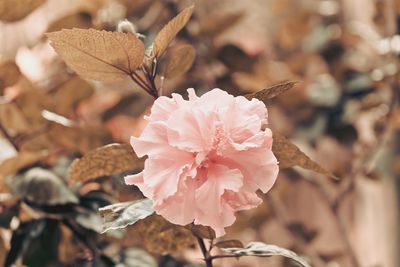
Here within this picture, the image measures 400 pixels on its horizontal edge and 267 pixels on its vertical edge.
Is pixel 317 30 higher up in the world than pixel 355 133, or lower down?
higher up

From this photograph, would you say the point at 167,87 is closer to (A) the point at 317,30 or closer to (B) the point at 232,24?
(B) the point at 232,24

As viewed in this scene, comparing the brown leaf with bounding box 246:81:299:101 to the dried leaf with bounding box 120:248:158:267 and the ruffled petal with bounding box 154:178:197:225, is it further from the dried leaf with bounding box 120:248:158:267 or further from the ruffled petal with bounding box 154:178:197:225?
the dried leaf with bounding box 120:248:158:267

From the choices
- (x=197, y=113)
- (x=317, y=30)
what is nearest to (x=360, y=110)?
(x=317, y=30)

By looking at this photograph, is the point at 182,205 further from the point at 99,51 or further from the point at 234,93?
the point at 234,93

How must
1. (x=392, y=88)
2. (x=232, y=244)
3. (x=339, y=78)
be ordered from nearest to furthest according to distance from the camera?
(x=232, y=244)
(x=392, y=88)
(x=339, y=78)

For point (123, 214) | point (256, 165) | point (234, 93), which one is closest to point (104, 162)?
point (123, 214)

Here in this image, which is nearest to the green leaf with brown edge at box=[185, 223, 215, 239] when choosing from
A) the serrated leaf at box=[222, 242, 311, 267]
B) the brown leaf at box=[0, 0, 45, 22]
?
the serrated leaf at box=[222, 242, 311, 267]
